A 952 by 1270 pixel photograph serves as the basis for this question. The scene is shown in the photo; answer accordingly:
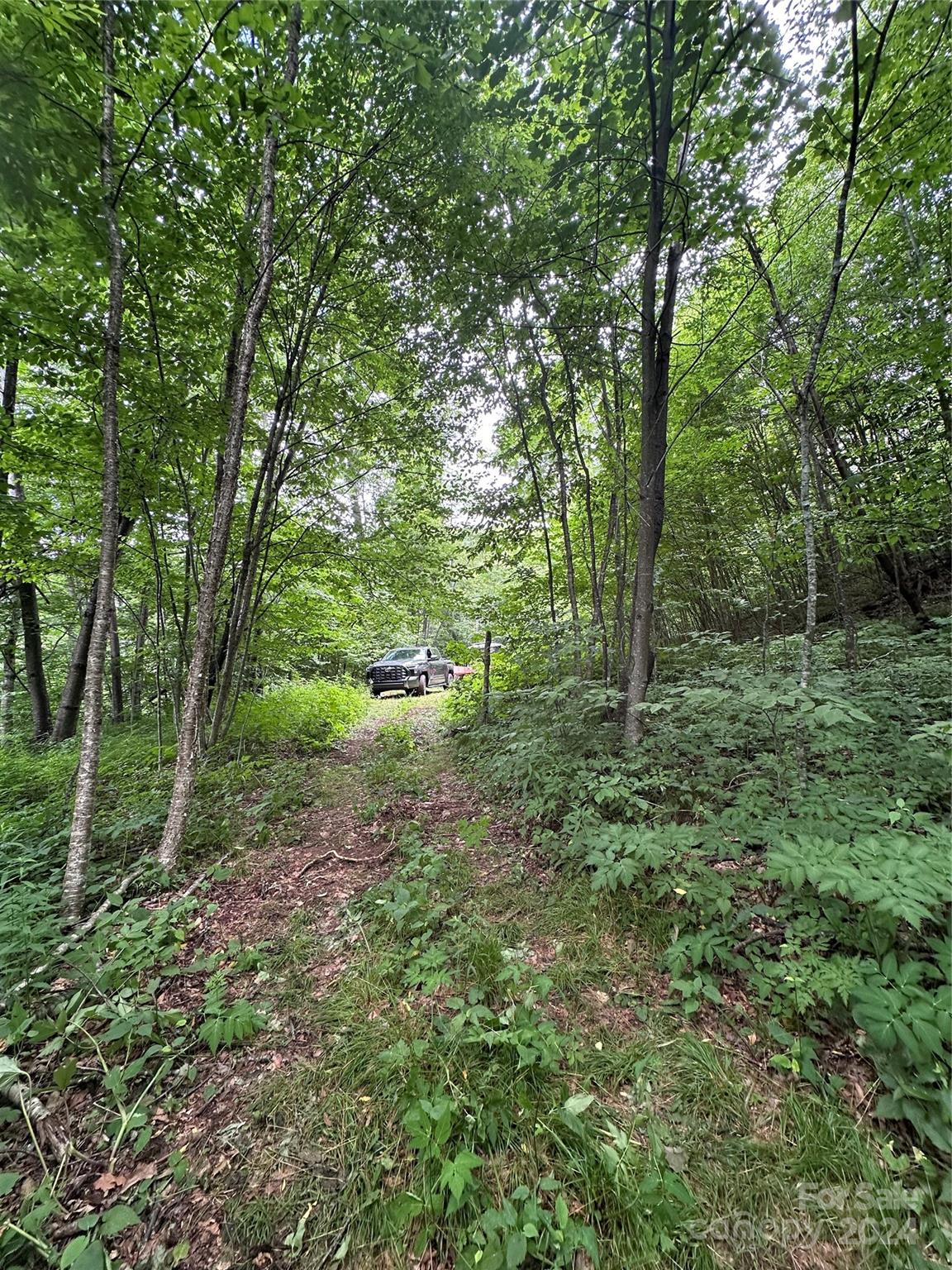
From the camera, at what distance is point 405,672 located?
12727 millimetres

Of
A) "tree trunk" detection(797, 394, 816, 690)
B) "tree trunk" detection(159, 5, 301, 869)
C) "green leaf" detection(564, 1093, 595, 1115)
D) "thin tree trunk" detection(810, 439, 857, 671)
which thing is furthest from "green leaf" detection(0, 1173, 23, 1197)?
"thin tree trunk" detection(810, 439, 857, 671)

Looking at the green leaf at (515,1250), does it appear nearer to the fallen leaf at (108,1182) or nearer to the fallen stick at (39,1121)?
the fallen leaf at (108,1182)

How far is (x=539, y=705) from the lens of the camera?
5.21 metres

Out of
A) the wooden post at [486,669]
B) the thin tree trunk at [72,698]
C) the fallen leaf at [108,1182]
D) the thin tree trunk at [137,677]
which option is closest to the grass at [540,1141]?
the fallen leaf at [108,1182]

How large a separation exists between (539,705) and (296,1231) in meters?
4.21

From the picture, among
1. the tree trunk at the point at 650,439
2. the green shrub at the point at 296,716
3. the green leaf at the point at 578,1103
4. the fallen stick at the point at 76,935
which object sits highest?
the tree trunk at the point at 650,439

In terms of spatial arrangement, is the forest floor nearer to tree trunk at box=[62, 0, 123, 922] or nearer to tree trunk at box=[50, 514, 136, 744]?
tree trunk at box=[62, 0, 123, 922]

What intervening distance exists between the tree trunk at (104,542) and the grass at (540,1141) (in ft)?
5.62

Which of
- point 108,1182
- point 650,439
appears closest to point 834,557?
point 650,439

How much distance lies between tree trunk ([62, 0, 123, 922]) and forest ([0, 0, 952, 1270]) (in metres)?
0.03

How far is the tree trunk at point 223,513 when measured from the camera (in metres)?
3.52

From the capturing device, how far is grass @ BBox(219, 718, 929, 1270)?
130cm

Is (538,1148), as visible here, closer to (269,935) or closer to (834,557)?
(269,935)

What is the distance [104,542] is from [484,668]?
521 centimetres
